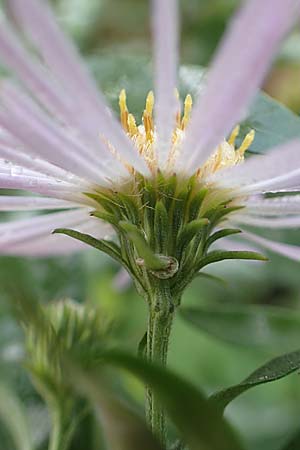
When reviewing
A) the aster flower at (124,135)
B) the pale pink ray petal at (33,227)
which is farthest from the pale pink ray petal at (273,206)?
the pale pink ray petal at (33,227)

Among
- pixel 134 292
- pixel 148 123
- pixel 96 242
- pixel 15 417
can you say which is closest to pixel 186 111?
pixel 148 123

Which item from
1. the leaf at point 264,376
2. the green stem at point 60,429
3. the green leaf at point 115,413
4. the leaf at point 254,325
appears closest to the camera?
the green leaf at point 115,413

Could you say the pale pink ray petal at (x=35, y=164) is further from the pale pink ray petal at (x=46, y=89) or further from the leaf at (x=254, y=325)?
the leaf at (x=254, y=325)

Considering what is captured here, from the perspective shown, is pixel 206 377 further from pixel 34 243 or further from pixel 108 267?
pixel 34 243

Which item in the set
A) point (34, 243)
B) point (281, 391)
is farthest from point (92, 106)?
point (281, 391)

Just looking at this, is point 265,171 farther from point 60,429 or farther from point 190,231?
point 60,429

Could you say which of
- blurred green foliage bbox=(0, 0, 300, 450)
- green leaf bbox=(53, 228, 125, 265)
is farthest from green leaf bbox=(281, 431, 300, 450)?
green leaf bbox=(53, 228, 125, 265)

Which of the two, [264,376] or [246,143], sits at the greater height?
[246,143]
